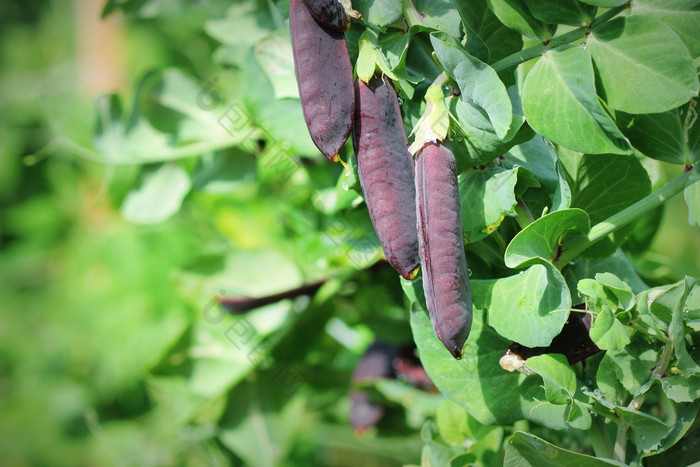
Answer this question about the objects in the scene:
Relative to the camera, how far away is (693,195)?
0.22m

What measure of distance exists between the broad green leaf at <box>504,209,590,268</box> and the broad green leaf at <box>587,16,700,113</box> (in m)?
0.04

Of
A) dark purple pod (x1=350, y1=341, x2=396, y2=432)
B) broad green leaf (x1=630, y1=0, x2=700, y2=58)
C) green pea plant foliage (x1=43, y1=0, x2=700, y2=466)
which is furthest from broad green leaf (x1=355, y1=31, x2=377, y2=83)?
dark purple pod (x1=350, y1=341, x2=396, y2=432)

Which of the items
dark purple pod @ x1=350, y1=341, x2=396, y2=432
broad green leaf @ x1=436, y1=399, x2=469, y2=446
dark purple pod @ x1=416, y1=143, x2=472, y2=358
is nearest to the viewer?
dark purple pod @ x1=416, y1=143, x2=472, y2=358

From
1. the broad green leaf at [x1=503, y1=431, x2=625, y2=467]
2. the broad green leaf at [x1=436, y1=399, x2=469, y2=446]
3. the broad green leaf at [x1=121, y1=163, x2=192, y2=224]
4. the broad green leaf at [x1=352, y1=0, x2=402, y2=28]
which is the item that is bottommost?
the broad green leaf at [x1=436, y1=399, x2=469, y2=446]

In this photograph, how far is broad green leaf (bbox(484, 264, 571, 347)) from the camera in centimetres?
21

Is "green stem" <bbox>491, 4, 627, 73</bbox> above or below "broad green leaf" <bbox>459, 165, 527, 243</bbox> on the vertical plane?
above

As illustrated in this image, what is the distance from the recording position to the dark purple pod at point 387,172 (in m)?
0.21

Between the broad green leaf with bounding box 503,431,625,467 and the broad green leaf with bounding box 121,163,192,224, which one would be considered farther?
the broad green leaf with bounding box 121,163,192,224

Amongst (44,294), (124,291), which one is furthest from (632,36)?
(44,294)

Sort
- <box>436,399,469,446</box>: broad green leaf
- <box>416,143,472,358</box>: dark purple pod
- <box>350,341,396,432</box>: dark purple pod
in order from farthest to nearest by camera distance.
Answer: <box>350,341,396,432</box>: dark purple pod
<box>436,399,469,446</box>: broad green leaf
<box>416,143,472,358</box>: dark purple pod

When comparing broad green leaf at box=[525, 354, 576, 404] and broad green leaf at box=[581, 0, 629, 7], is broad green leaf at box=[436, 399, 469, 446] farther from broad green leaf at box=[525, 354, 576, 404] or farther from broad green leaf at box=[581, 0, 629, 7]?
broad green leaf at box=[581, 0, 629, 7]

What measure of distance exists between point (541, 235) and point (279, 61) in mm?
170

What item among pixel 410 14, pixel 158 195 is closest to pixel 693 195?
pixel 410 14

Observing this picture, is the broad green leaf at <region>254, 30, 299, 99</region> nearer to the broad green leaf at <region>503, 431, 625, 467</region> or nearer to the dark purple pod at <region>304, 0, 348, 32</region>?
the dark purple pod at <region>304, 0, 348, 32</region>
